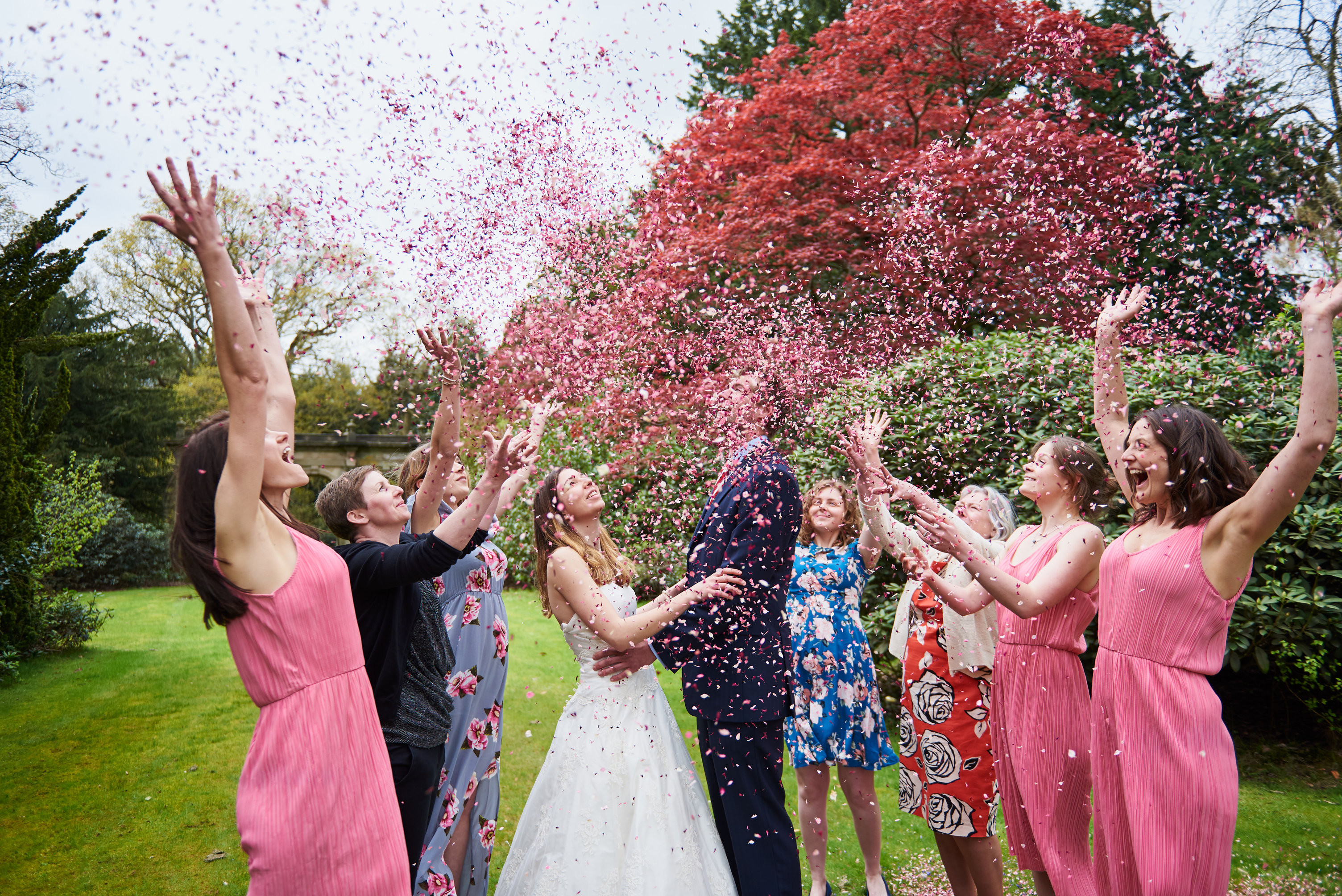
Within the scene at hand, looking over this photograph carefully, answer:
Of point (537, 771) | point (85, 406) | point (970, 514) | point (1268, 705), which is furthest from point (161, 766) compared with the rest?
point (85, 406)

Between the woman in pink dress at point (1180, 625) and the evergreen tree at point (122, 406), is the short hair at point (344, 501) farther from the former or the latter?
the evergreen tree at point (122, 406)

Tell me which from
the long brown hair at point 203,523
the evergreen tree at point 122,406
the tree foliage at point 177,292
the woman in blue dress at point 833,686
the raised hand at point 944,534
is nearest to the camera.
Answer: the long brown hair at point 203,523

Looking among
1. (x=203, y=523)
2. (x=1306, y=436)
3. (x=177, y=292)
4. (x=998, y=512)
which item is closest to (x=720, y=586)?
(x=203, y=523)

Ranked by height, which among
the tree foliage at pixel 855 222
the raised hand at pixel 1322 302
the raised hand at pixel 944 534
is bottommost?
the raised hand at pixel 944 534

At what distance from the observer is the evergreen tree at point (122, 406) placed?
57.0 ft

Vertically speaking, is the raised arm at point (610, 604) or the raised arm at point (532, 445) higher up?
the raised arm at point (532, 445)

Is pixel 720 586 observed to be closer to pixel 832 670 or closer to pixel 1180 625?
pixel 832 670

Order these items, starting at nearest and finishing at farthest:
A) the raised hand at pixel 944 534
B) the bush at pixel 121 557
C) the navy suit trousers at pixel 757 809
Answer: the raised hand at pixel 944 534 → the navy suit trousers at pixel 757 809 → the bush at pixel 121 557

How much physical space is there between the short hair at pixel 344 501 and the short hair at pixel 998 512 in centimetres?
279

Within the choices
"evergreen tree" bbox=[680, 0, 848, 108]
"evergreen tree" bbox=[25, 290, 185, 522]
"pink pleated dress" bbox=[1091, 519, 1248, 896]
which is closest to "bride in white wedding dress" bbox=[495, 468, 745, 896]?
"pink pleated dress" bbox=[1091, 519, 1248, 896]

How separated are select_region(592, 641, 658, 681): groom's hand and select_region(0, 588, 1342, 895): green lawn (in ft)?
5.37

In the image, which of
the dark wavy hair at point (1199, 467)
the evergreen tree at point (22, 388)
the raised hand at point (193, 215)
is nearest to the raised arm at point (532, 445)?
the raised hand at point (193, 215)

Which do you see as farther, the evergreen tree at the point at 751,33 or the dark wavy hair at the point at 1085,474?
the evergreen tree at the point at 751,33

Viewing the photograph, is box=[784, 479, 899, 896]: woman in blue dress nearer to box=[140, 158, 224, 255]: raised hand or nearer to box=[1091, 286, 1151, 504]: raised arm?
box=[1091, 286, 1151, 504]: raised arm
